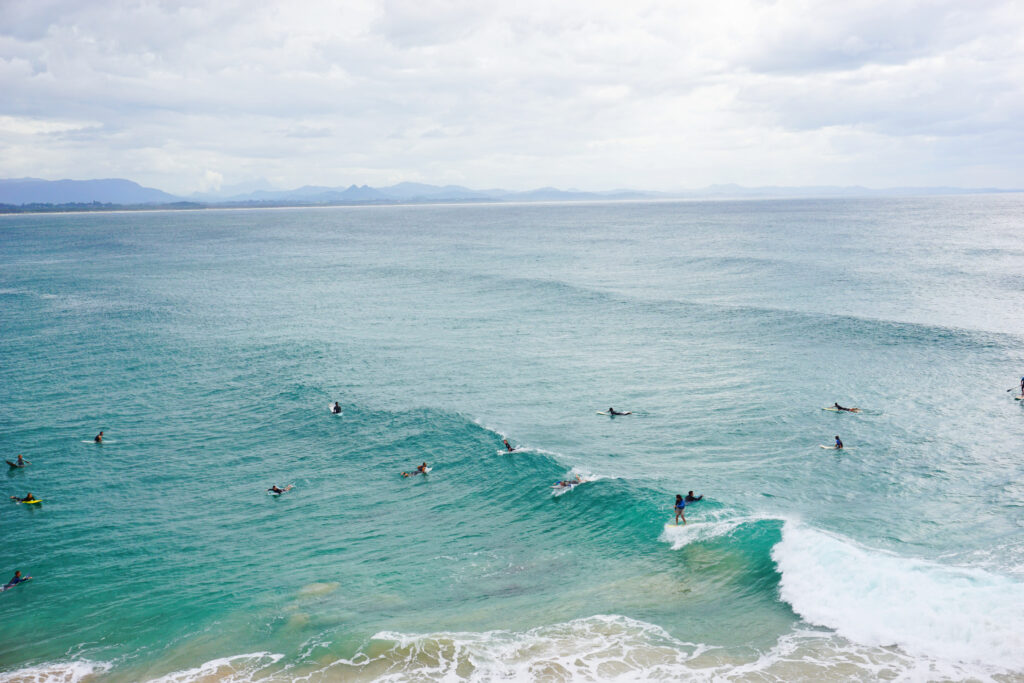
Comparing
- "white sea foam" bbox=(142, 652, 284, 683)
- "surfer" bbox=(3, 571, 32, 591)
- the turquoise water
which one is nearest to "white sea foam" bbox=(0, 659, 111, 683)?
the turquoise water

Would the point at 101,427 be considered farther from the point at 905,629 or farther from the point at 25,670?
the point at 905,629

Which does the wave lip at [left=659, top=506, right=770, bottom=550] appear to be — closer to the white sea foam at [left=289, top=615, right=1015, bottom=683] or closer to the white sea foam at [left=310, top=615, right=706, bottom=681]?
the white sea foam at [left=289, top=615, right=1015, bottom=683]

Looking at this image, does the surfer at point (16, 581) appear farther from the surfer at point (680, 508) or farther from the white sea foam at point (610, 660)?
the surfer at point (680, 508)

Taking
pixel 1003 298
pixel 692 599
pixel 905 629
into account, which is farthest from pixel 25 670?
pixel 1003 298

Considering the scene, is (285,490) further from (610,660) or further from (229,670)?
(610,660)

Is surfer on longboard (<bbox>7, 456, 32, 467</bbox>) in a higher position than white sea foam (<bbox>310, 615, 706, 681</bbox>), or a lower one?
higher

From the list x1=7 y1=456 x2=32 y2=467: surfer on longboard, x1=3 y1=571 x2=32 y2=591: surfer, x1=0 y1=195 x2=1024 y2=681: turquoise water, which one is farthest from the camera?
x1=7 y1=456 x2=32 y2=467: surfer on longboard
